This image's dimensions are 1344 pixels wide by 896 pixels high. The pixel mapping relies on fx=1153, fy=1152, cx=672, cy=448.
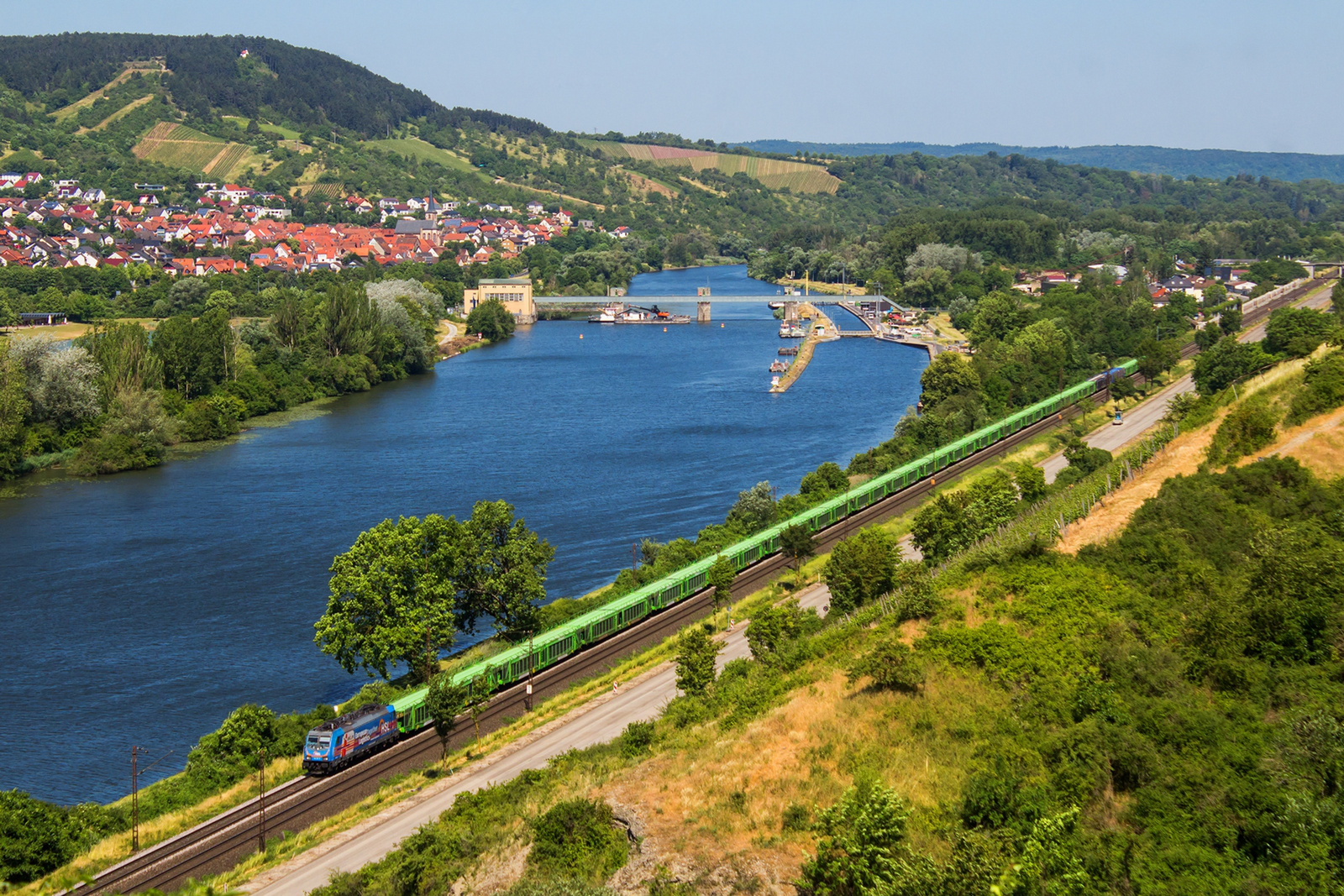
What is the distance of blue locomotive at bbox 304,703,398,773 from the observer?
84.7ft

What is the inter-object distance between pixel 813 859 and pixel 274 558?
31.0 metres

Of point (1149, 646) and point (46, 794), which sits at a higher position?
point (1149, 646)

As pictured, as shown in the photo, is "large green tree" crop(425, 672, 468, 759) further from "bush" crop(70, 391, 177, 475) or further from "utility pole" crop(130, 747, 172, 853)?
"bush" crop(70, 391, 177, 475)

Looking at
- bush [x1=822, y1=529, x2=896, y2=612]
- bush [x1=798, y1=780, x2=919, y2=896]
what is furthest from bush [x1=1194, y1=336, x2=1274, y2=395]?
bush [x1=798, y1=780, x2=919, y2=896]

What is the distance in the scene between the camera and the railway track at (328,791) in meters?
22.2

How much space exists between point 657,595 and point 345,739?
12122 millimetres

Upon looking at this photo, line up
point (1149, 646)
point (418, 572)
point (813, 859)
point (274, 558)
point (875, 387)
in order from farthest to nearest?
point (875, 387)
point (274, 558)
point (418, 572)
point (1149, 646)
point (813, 859)

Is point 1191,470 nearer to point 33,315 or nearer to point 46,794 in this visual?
point 46,794

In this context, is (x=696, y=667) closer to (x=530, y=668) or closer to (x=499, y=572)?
(x=530, y=668)

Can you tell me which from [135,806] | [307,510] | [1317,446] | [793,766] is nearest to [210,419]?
[307,510]

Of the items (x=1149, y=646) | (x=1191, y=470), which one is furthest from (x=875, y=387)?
(x=1149, y=646)

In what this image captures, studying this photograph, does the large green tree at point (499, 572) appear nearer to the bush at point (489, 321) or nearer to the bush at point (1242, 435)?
the bush at point (1242, 435)

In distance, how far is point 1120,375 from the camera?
6719cm

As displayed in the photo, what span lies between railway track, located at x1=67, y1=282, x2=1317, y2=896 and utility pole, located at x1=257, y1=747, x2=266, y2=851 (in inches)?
4.5
